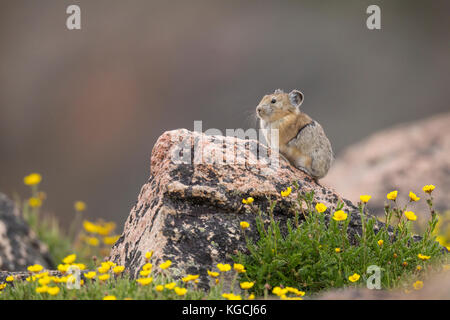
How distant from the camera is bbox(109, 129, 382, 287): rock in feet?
15.1

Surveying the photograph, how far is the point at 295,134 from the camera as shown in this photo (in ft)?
20.5

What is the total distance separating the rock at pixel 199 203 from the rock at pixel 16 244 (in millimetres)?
2539

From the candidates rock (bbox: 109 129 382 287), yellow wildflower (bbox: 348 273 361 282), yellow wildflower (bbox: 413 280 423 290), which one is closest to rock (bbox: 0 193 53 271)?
rock (bbox: 109 129 382 287)

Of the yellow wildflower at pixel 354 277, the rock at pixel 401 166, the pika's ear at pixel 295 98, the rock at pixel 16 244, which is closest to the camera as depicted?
the yellow wildflower at pixel 354 277

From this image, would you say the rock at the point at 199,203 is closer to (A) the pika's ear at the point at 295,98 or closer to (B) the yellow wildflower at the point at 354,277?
(B) the yellow wildflower at the point at 354,277

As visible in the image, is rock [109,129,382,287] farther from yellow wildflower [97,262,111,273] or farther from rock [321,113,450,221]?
rock [321,113,450,221]

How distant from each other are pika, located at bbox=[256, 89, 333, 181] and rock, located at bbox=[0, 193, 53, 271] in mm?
3423

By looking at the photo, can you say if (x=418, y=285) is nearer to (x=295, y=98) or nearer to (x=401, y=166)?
(x=295, y=98)

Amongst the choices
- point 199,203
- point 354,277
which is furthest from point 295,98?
point 354,277

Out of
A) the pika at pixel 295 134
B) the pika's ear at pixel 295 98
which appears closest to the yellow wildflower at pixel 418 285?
the pika at pixel 295 134

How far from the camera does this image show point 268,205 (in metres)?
5.08

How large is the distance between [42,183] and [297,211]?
9755 millimetres

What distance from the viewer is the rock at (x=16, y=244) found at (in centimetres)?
721
